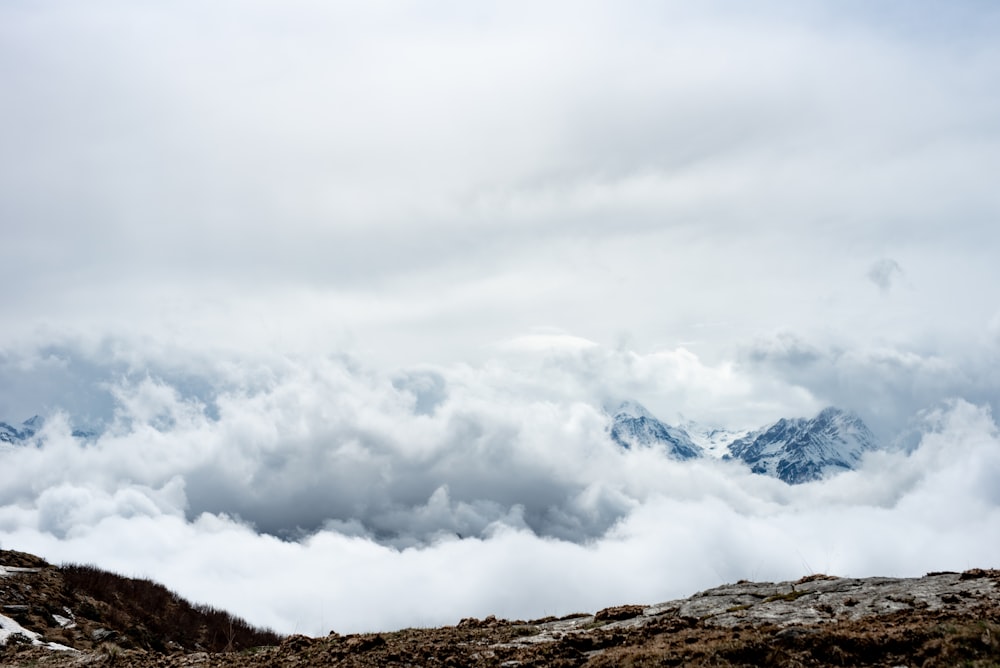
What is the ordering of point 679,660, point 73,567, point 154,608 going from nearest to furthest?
point 679,660
point 154,608
point 73,567

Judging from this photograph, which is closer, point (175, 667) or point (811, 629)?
point (811, 629)

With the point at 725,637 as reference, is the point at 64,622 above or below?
below

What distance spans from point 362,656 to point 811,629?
12.6 meters

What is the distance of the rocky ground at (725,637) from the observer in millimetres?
14719

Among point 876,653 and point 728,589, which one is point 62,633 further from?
point 876,653

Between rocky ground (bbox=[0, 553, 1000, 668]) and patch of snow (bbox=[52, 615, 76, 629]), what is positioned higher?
rocky ground (bbox=[0, 553, 1000, 668])

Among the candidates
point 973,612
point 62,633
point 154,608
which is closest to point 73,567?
point 154,608

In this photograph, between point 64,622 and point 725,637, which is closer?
point 725,637

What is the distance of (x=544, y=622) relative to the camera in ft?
79.9

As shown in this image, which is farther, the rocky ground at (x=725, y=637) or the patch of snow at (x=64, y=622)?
the patch of snow at (x=64, y=622)

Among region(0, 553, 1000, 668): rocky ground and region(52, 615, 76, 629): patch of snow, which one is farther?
region(52, 615, 76, 629): patch of snow

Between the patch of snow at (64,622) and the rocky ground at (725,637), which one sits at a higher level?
the rocky ground at (725,637)

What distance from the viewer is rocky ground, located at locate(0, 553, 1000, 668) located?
14.7 meters

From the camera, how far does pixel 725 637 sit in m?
16.8
